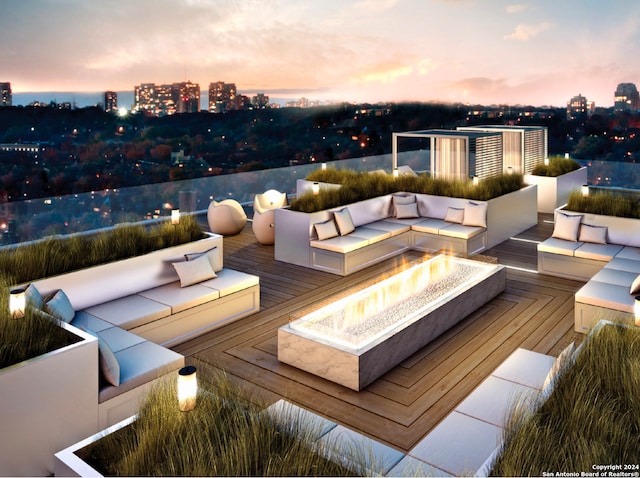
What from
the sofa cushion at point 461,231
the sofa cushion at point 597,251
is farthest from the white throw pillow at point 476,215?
the sofa cushion at point 597,251

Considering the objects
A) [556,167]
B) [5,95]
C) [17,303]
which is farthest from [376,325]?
[5,95]

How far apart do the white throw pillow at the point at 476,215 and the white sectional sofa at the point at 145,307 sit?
3.73 meters

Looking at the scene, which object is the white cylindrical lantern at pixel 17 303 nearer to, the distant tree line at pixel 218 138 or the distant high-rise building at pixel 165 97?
the distant tree line at pixel 218 138

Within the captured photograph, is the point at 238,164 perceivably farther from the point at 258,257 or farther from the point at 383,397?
the point at 383,397

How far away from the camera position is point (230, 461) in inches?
100

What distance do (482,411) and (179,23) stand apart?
48.1ft

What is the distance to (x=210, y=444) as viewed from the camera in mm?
2633

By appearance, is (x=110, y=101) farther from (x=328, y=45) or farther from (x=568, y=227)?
(x=568, y=227)

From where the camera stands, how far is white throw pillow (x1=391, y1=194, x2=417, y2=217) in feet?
29.4

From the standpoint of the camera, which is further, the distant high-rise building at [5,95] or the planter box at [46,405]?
the distant high-rise building at [5,95]

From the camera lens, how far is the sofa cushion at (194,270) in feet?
19.0

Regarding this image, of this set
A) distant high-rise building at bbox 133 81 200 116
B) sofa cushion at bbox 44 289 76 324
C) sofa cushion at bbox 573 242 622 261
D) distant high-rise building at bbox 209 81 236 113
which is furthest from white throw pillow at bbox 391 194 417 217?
distant high-rise building at bbox 209 81 236 113

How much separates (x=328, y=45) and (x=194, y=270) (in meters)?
12.5

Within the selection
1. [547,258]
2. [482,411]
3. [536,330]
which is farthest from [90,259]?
[547,258]
